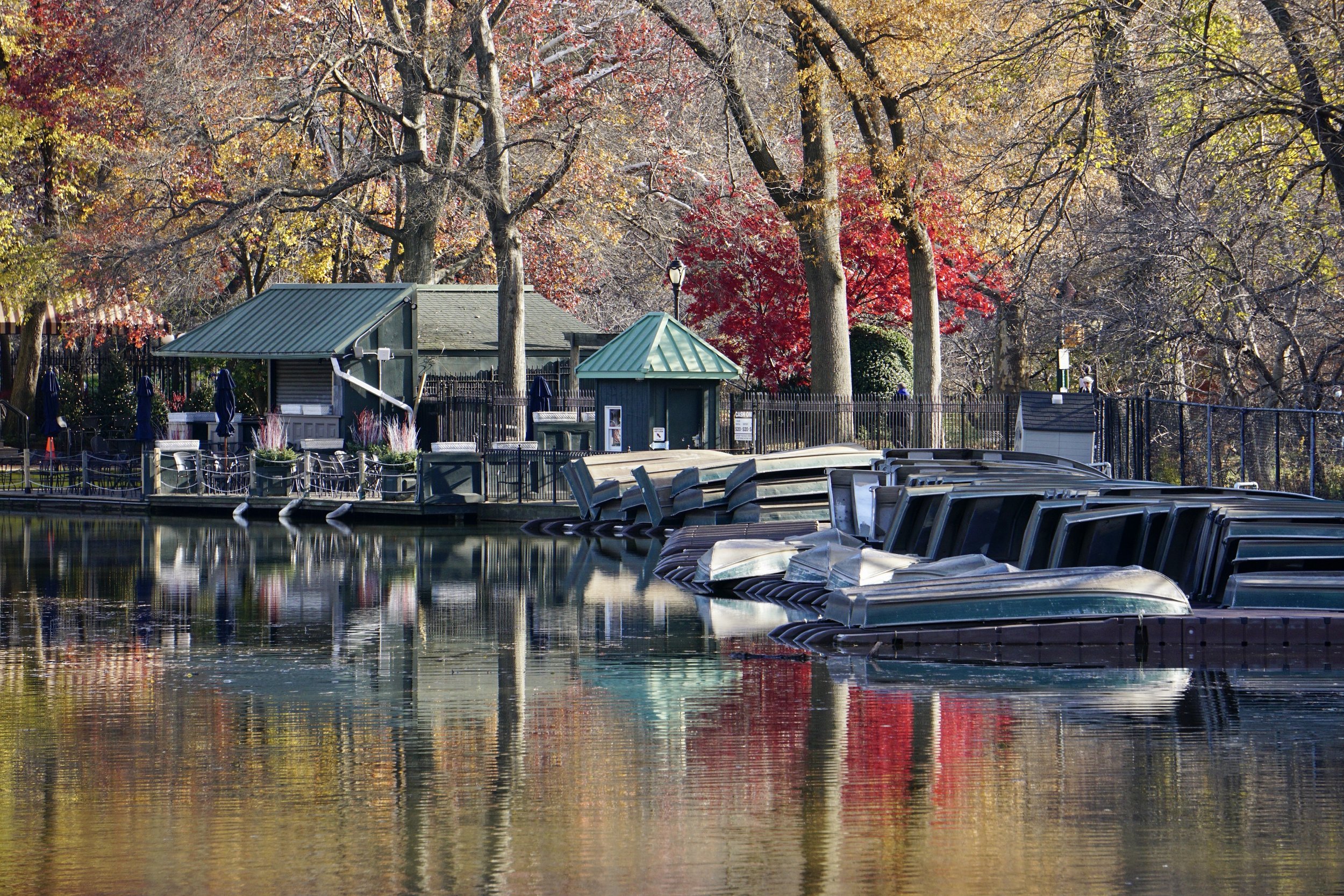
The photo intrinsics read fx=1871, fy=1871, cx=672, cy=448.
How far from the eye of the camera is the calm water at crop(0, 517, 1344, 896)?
927cm

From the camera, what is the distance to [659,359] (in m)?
34.6

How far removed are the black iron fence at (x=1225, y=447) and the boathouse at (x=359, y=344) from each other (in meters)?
15.2

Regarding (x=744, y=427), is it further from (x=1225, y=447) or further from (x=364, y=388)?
(x=1225, y=447)

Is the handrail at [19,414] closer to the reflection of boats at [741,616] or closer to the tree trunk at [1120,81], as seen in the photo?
the tree trunk at [1120,81]

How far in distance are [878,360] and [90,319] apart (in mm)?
20618

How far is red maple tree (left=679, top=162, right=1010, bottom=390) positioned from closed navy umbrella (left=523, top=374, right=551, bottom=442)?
5694mm

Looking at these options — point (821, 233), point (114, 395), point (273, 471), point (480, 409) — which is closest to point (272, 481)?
point (273, 471)

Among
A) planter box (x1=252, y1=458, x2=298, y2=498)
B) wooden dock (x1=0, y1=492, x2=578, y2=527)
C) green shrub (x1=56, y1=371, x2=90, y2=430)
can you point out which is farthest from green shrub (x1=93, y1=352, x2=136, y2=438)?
planter box (x1=252, y1=458, x2=298, y2=498)

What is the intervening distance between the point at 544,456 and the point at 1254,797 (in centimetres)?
2519

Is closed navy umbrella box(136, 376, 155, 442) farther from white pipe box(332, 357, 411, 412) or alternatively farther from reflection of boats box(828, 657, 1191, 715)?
reflection of boats box(828, 657, 1191, 715)

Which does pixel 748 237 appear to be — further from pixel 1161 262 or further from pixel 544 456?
pixel 1161 262

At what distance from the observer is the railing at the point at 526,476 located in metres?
35.2

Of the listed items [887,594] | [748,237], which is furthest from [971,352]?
[887,594]

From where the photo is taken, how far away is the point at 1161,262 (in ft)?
102
